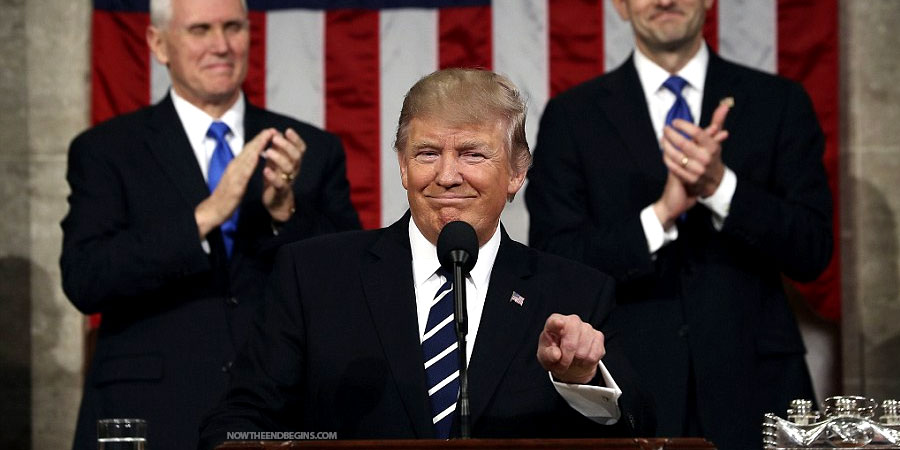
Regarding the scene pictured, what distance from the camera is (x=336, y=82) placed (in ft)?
18.2

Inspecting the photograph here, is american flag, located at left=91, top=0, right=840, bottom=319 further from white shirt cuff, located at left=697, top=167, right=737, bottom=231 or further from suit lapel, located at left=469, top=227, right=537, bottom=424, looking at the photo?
suit lapel, located at left=469, top=227, right=537, bottom=424

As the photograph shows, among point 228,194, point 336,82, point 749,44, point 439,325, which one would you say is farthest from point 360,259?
point 749,44

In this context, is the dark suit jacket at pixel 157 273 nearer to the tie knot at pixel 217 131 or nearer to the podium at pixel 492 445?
the tie knot at pixel 217 131

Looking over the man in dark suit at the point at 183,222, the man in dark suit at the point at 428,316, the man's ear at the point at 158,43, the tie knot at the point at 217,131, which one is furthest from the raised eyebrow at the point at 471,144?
the man's ear at the point at 158,43

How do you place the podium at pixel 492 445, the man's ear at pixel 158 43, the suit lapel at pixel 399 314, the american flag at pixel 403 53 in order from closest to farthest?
the podium at pixel 492 445, the suit lapel at pixel 399 314, the man's ear at pixel 158 43, the american flag at pixel 403 53

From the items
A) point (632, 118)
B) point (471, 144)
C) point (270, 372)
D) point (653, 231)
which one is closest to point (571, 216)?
point (653, 231)

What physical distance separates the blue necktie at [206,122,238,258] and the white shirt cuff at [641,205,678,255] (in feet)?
4.01

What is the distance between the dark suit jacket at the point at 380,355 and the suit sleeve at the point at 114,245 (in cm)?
88

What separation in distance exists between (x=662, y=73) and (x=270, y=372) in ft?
6.14

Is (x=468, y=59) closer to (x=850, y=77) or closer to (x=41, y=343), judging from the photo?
(x=850, y=77)

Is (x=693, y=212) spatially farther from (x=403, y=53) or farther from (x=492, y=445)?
(x=492, y=445)

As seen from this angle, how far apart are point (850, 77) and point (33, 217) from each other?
3.19 metres

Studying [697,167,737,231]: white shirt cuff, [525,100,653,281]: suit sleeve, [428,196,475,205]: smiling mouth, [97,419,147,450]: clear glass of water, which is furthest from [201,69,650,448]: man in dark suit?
[697,167,737,231]: white shirt cuff

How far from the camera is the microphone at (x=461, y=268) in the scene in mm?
2506
